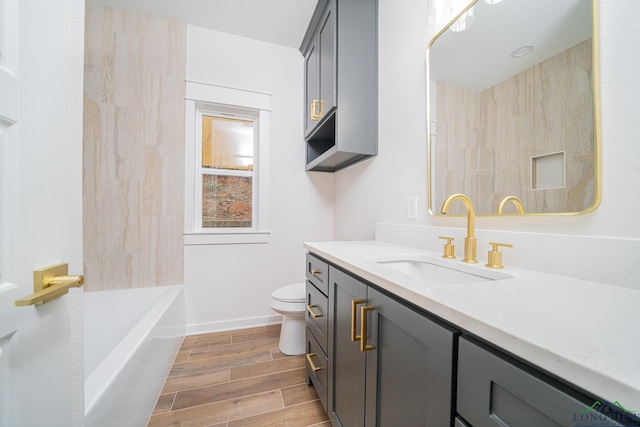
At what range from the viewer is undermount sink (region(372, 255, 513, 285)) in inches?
29.8

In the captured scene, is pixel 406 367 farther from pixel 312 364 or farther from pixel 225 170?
pixel 225 170

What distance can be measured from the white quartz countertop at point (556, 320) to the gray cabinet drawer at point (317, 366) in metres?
0.71

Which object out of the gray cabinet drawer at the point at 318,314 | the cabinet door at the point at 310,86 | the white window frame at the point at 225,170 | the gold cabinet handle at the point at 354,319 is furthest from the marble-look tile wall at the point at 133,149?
the gold cabinet handle at the point at 354,319

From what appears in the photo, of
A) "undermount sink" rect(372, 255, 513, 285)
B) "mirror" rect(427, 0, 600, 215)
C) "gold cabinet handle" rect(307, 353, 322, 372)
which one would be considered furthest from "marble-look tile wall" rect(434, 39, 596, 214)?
"gold cabinet handle" rect(307, 353, 322, 372)

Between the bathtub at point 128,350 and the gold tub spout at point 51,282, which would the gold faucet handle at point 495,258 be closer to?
the gold tub spout at point 51,282

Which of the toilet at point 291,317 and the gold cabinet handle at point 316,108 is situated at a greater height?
the gold cabinet handle at point 316,108

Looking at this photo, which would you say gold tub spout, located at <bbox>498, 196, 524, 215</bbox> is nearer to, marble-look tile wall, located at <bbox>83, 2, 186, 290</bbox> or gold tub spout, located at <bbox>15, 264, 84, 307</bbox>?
gold tub spout, located at <bbox>15, 264, 84, 307</bbox>

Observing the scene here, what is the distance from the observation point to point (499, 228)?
33.7 inches

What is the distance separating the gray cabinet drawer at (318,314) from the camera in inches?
42.5

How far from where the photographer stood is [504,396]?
0.35 metres

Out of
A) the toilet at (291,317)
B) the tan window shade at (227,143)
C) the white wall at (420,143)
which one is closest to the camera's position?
the white wall at (420,143)

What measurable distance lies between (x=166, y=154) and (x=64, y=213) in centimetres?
160

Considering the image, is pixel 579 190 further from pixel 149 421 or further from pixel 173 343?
pixel 173 343

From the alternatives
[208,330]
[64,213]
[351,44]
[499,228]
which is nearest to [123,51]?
[351,44]
